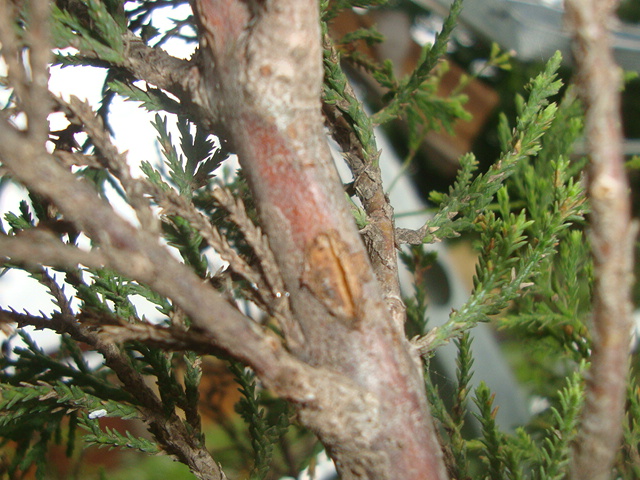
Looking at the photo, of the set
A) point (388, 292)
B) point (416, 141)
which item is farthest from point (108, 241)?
point (416, 141)

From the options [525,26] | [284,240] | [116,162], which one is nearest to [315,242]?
Answer: [284,240]

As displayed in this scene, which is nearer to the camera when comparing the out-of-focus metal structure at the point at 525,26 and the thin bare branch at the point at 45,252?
the thin bare branch at the point at 45,252

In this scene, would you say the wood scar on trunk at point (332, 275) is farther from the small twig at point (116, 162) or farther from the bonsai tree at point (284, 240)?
the small twig at point (116, 162)

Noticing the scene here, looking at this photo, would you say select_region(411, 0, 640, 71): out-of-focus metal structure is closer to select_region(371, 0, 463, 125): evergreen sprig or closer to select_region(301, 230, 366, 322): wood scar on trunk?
select_region(371, 0, 463, 125): evergreen sprig

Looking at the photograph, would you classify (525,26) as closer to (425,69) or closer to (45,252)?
(425,69)

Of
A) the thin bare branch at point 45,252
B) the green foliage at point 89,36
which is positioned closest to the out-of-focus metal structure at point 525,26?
the green foliage at point 89,36

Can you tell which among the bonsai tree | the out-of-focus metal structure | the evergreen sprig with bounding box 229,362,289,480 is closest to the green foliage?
the bonsai tree
